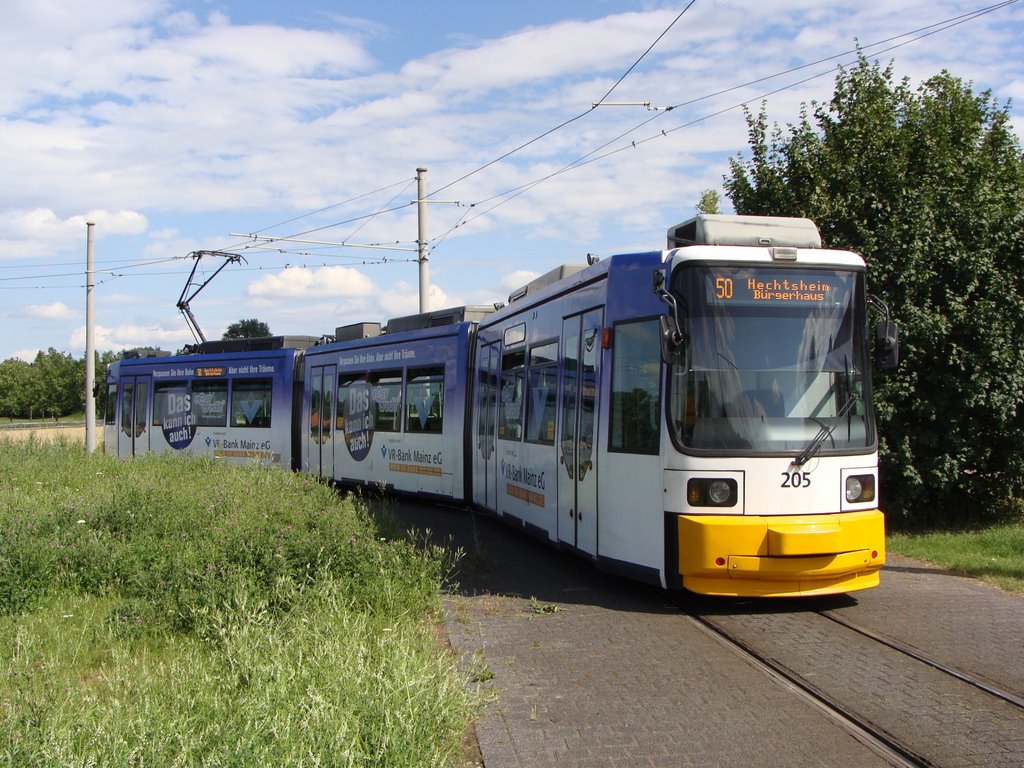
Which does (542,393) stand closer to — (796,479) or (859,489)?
(796,479)

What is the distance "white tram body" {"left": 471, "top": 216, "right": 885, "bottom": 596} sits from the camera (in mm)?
8195

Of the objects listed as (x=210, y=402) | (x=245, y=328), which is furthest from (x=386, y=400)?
(x=245, y=328)

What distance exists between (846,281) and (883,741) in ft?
14.6

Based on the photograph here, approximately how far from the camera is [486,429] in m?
14.2

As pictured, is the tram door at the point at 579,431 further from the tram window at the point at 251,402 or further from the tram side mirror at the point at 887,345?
the tram window at the point at 251,402

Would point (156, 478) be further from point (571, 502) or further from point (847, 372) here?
point (847, 372)

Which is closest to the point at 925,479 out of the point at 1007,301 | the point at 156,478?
the point at 1007,301

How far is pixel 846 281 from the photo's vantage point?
8711 mm

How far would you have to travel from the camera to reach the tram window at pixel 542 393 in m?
11.0

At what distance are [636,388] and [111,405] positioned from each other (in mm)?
21039

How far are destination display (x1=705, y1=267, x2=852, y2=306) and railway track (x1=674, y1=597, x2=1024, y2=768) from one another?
264 cm

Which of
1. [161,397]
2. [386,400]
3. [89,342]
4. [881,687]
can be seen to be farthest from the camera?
[89,342]

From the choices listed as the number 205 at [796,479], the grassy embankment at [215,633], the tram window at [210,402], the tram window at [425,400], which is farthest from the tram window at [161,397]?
the number 205 at [796,479]

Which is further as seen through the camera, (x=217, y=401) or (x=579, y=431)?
(x=217, y=401)
